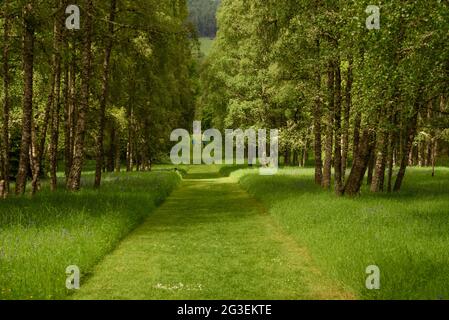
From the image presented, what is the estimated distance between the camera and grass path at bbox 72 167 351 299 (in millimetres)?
8945

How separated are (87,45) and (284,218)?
10.8m

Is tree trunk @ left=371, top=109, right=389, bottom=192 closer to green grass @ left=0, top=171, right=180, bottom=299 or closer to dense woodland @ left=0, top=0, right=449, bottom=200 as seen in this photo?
dense woodland @ left=0, top=0, right=449, bottom=200

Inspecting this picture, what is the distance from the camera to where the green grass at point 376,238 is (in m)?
8.49

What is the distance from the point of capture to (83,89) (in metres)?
20.1

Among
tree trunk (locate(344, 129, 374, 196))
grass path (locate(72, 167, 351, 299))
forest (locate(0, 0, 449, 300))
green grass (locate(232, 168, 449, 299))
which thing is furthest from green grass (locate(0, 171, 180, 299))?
tree trunk (locate(344, 129, 374, 196))

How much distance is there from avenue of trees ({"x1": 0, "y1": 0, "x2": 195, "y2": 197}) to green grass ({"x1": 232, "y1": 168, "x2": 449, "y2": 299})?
9214 mm

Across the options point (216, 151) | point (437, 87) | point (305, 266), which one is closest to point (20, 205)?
point (305, 266)

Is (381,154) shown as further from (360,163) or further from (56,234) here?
(56,234)

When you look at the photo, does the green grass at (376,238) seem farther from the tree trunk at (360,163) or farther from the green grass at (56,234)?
the green grass at (56,234)

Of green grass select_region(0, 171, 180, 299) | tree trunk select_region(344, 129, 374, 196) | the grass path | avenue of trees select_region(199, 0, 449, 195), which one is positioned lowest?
the grass path

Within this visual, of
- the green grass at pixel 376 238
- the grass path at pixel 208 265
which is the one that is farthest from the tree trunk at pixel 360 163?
the grass path at pixel 208 265

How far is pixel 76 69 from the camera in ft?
79.4

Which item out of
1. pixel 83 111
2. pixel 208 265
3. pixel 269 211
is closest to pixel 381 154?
pixel 269 211
